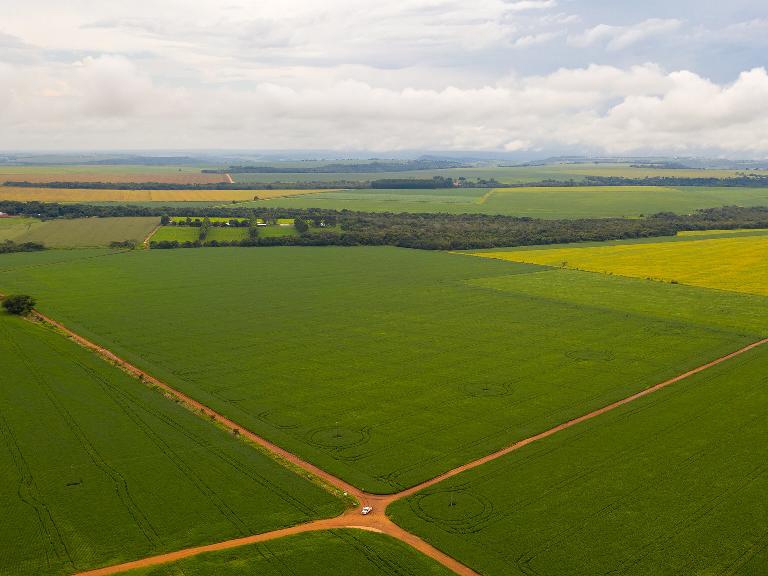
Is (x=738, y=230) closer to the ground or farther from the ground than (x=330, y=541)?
farther from the ground

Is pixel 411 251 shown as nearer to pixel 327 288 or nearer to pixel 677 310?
pixel 327 288

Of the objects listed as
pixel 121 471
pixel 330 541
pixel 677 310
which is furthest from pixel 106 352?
pixel 677 310

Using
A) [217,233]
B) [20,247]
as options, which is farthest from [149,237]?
[20,247]

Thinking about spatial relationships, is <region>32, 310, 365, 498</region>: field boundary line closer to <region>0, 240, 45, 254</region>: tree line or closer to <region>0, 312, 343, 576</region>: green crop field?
<region>0, 312, 343, 576</region>: green crop field

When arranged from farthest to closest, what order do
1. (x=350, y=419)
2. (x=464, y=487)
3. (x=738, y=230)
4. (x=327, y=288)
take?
(x=738, y=230) < (x=327, y=288) < (x=350, y=419) < (x=464, y=487)

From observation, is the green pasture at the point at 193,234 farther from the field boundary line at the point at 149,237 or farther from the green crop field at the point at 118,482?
the green crop field at the point at 118,482

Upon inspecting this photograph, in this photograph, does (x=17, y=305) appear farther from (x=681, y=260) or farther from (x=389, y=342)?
(x=681, y=260)
